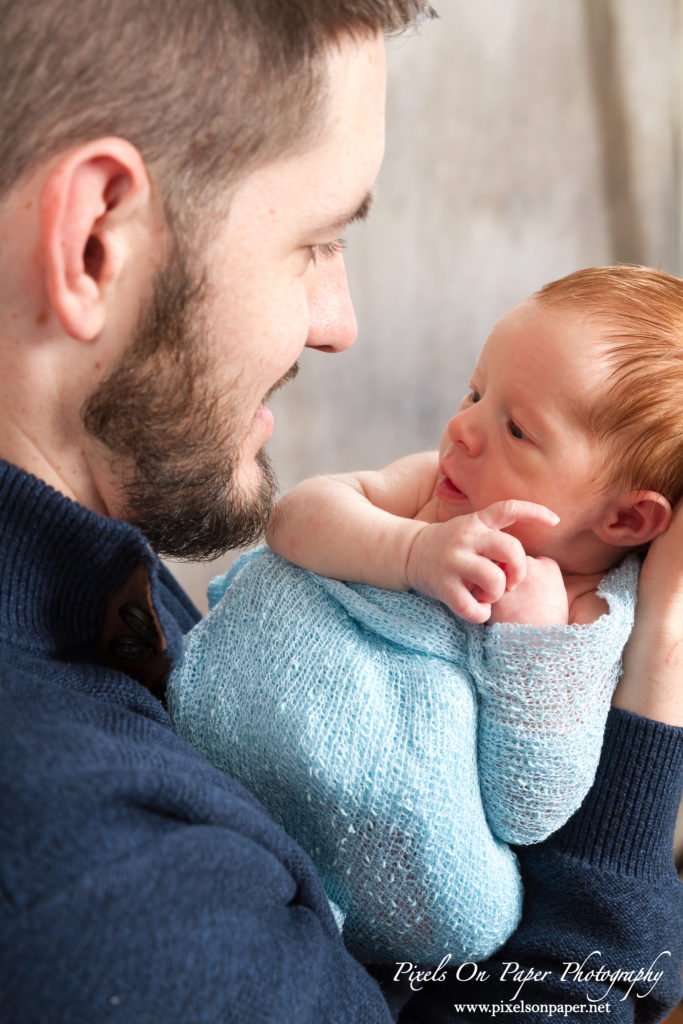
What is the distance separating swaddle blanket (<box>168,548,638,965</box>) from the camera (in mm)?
914

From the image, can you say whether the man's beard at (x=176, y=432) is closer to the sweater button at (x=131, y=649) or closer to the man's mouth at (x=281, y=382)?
the man's mouth at (x=281, y=382)

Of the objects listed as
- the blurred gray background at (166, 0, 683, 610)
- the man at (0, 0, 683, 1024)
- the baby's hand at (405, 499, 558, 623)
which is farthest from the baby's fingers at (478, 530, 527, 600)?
the blurred gray background at (166, 0, 683, 610)

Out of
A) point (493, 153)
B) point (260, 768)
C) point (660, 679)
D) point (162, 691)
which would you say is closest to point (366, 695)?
point (260, 768)

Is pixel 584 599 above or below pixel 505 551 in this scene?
below

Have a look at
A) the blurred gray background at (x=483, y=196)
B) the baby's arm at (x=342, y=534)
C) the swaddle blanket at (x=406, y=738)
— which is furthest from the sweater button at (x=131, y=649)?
the blurred gray background at (x=483, y=196)

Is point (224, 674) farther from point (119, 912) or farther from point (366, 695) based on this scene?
point (119, 912)

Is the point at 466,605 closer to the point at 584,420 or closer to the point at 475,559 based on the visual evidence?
the point at 475,559

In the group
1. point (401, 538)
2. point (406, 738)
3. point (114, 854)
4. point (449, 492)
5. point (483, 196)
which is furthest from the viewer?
point (483, 196)

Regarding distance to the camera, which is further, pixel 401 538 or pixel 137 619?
pixel 401 538

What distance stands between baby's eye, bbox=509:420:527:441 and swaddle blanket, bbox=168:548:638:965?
0.23 meters

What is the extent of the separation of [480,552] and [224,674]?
32 cm

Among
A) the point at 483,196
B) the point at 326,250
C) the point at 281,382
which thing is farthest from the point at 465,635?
the point at 483,196

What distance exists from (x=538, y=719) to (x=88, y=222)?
2.24ft

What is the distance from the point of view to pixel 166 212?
86 centimetres
